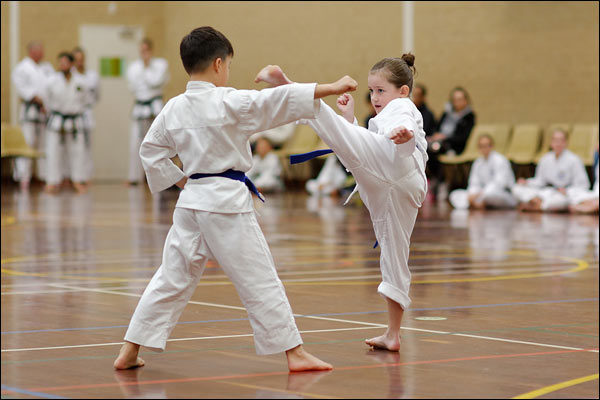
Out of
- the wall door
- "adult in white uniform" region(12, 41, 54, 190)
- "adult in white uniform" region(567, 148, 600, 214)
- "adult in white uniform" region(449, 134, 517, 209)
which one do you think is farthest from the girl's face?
the wall door

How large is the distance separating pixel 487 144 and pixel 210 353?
34.0 ft

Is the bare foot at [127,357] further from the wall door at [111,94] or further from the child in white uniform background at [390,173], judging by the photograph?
the wall door at [111,94]

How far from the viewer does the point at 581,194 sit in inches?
504

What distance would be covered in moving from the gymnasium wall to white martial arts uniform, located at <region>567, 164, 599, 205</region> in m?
2.20

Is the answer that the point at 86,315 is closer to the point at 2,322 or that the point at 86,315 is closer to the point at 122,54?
the point at 2,322

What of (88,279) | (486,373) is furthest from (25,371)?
(88,279)

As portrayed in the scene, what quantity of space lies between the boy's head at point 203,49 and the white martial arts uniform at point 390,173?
0.42 m

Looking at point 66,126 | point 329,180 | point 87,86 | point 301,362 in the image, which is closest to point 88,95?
point 87,86

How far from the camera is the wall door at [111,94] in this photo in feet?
65.2

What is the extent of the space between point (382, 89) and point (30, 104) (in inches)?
576

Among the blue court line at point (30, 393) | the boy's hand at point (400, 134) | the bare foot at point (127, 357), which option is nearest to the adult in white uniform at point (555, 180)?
the boy's hand at point (400, 134)

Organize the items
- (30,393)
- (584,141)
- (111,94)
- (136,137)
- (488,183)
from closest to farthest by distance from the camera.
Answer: (30,393), (488,183), (584,141), (136,137), (111,94)

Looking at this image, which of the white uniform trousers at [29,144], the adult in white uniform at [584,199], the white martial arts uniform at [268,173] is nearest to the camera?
the adult in white uniform at [584,199]

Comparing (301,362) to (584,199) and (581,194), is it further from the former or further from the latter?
(581,194)
